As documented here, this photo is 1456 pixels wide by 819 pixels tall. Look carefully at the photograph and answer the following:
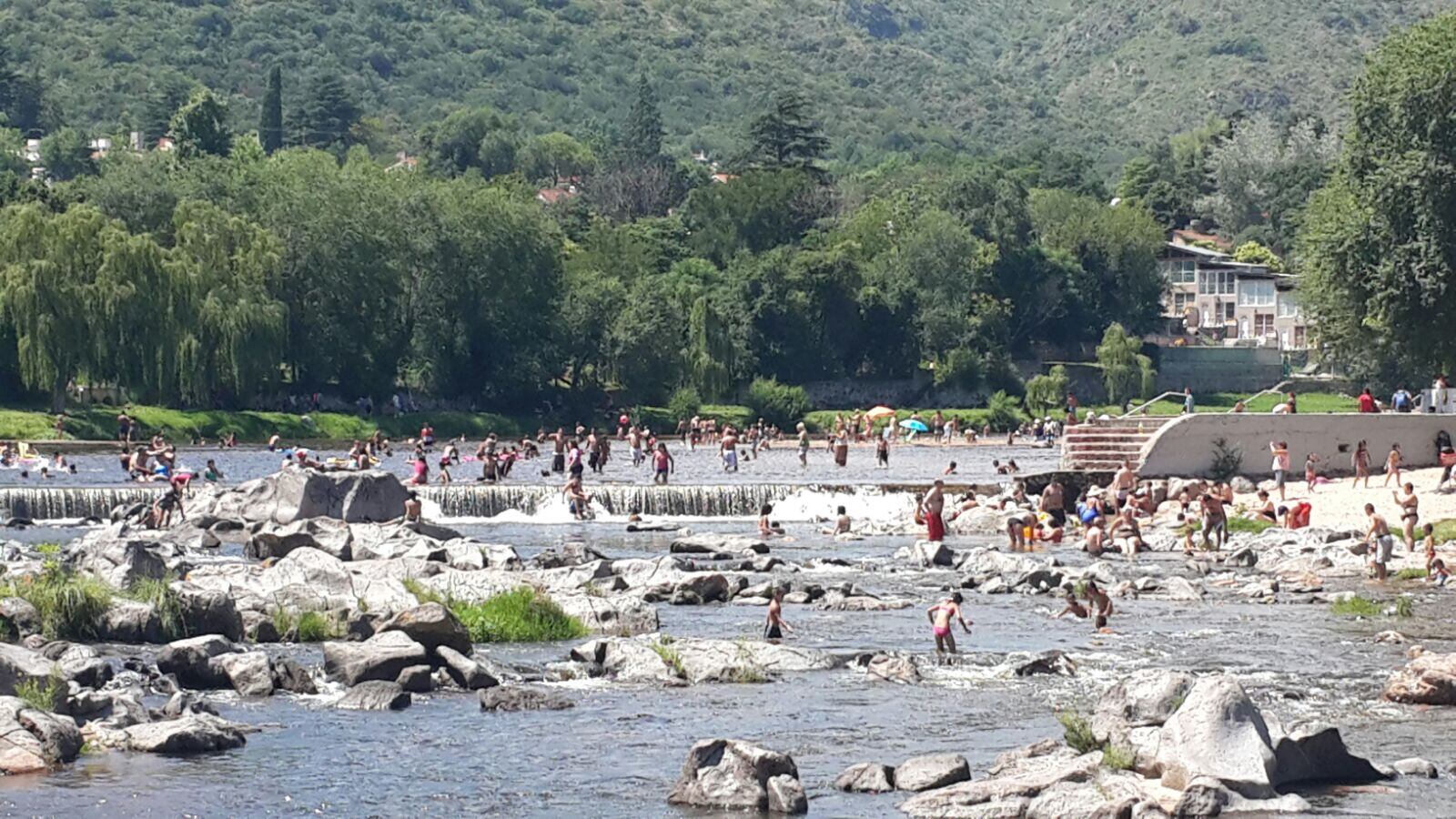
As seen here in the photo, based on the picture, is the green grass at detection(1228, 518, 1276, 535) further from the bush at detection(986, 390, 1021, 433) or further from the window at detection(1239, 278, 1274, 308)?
the window at detection(1239, 278, 1274, 308)

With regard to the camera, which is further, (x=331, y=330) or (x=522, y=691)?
(x=331, y=330)

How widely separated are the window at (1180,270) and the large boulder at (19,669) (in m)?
130

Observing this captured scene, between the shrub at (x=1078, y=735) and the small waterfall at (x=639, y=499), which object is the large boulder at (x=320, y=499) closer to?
the small waterfall at (x=639, y=499)

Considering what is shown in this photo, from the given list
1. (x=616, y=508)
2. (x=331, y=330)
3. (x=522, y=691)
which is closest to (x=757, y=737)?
(x=522, y=691)

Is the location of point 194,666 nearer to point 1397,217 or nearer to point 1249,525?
point 1249,525

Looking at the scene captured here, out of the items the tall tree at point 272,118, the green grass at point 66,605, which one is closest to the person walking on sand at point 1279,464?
the green grass at point 66,605

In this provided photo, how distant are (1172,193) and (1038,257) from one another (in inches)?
1881

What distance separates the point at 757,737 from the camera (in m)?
22.5

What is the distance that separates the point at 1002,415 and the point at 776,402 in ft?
37.6

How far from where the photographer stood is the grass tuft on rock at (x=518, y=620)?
2912cm

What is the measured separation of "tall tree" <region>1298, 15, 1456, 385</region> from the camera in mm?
54531

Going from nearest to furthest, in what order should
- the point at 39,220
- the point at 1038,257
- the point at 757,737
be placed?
the point at 757,737 < the point at 39,220 < the point at 1038,257

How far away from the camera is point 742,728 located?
907 inches

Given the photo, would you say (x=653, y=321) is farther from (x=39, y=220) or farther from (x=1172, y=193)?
(x=1172, y=193)
